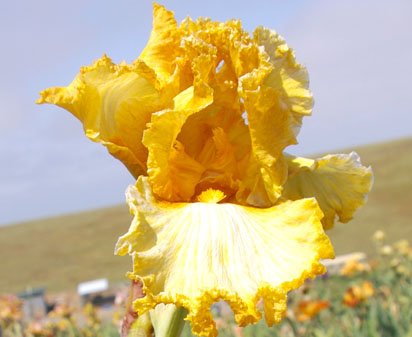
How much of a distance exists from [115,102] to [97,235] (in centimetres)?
2524

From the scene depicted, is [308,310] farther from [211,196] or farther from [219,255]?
[219,255]

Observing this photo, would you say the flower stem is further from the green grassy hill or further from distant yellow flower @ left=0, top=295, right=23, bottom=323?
the green grassy hill

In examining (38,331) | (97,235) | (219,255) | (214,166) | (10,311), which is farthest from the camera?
(97,235)

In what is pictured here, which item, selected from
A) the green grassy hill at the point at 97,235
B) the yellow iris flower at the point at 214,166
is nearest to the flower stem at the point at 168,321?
the yellow iris flower at the point at 214,166

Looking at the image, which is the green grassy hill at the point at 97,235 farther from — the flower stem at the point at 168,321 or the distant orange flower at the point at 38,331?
the flower stem at the point at 168,321

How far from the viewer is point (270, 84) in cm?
133

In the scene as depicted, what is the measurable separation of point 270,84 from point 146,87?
0.25 meters

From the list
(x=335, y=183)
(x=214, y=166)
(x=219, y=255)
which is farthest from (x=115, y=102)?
(x=335, y=183)

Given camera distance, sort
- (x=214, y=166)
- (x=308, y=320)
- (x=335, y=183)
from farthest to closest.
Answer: (x=308, y=320) < (x=335, y=183) < (x=214, y=166)

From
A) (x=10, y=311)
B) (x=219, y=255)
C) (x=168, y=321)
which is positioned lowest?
(x=10, y=311)

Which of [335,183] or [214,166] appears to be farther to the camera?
[335,183]

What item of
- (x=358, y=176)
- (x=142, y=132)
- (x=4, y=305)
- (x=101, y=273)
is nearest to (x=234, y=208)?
(x=142, y=132)

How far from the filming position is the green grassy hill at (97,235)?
19062mm

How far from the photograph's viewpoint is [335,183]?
146 cm
